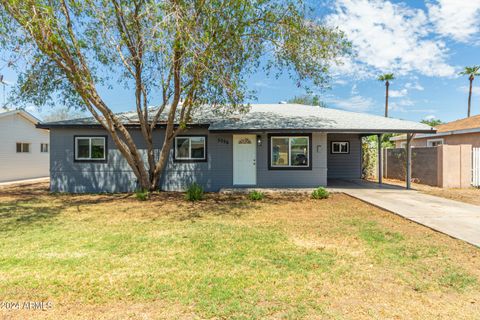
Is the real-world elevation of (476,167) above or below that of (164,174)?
above

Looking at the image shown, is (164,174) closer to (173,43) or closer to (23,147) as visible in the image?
(173,43)

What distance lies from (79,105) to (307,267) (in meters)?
10.7

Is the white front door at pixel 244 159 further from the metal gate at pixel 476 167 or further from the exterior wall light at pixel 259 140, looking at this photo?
the metal gate at pixel 476 167

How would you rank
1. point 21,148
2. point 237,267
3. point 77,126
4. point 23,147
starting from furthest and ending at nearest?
point 23,147
point 21,148
point 77,126
point 237,267

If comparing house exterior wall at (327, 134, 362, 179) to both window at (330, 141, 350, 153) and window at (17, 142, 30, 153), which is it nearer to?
window at (330, 141, 350, 153)

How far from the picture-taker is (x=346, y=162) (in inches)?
600

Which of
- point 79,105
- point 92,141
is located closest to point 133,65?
point 79,105

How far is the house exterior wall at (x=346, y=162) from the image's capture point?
1509cm

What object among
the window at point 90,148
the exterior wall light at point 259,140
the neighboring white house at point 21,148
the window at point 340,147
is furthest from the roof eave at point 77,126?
the window at point 340,147

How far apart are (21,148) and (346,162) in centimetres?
1972

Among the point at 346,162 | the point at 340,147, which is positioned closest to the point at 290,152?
the point at 340,147

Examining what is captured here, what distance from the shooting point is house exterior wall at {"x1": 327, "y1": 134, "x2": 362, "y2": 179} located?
15.1 meters

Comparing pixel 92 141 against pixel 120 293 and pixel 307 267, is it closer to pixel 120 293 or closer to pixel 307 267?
pixel 120 293

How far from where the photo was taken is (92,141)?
39.1ft
